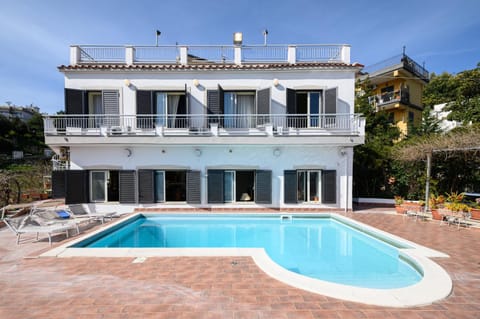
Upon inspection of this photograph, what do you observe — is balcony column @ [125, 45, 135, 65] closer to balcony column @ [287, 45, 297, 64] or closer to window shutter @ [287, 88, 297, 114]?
balcony column @ [287, 45, 297, 64]

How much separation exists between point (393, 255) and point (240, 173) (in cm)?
779

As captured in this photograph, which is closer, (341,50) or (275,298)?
(275,298)

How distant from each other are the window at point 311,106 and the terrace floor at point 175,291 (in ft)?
25.9

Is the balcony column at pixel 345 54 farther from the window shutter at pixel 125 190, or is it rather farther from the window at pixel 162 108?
the window shutter at pixel 125 190

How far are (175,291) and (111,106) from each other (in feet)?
37.7

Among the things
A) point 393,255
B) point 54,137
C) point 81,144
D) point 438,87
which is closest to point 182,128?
point 81,144

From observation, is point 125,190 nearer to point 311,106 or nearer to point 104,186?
point 104,186

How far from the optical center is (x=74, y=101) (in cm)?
1191

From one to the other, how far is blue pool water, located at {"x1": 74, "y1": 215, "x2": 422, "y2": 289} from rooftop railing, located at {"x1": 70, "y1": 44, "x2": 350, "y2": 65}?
9240 millimetres

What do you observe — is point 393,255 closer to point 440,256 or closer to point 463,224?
point 440,256

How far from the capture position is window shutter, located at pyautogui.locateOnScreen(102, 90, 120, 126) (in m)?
12.1

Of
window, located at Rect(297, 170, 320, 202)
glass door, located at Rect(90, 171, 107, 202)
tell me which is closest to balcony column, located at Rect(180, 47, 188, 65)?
glass door, located at Rect(90, 171, 107, 202)

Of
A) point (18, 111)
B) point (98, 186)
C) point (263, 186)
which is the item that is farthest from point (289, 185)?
point (18, 111)

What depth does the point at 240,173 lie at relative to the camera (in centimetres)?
1237
